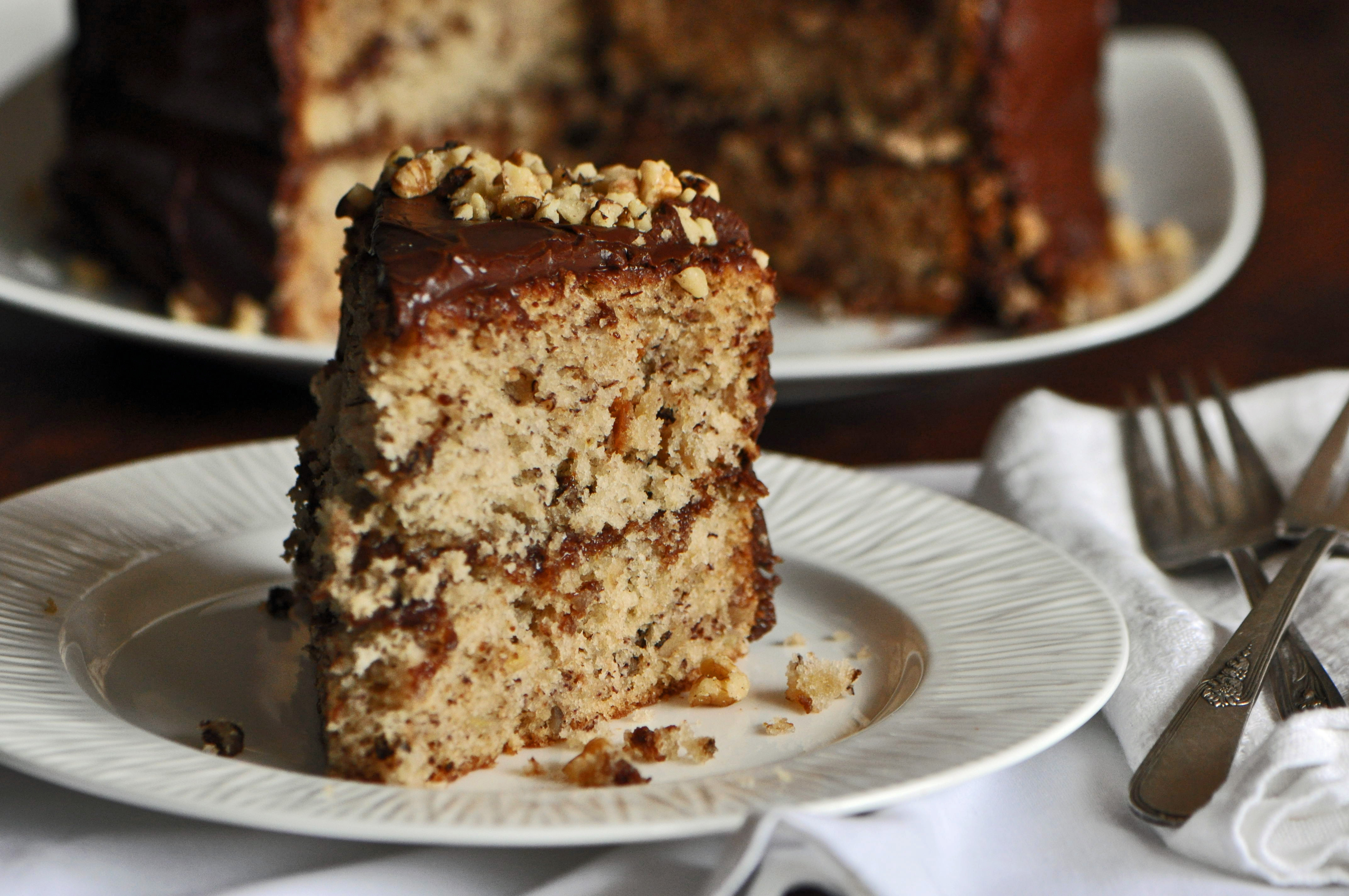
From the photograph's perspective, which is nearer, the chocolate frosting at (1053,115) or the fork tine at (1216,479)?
the fork tine at (1216,479)

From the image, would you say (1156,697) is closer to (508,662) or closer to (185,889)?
(508,662)

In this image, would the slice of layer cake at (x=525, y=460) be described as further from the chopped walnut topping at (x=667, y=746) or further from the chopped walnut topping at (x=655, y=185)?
the chopped walnut topping at (x=667, y=746)

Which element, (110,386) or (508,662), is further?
(110,386)

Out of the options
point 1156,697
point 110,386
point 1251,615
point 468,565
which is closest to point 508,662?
point 468,565

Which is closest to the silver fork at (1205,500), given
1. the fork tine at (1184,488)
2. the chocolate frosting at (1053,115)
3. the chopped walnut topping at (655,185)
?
the fork tine at (1184,488)

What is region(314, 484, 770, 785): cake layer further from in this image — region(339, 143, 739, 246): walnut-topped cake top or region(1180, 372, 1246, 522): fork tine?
region(1180, 372, 1246, 522): fork tine

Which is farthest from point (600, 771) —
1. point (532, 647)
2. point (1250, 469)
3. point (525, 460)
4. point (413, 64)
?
point (413, 64)
